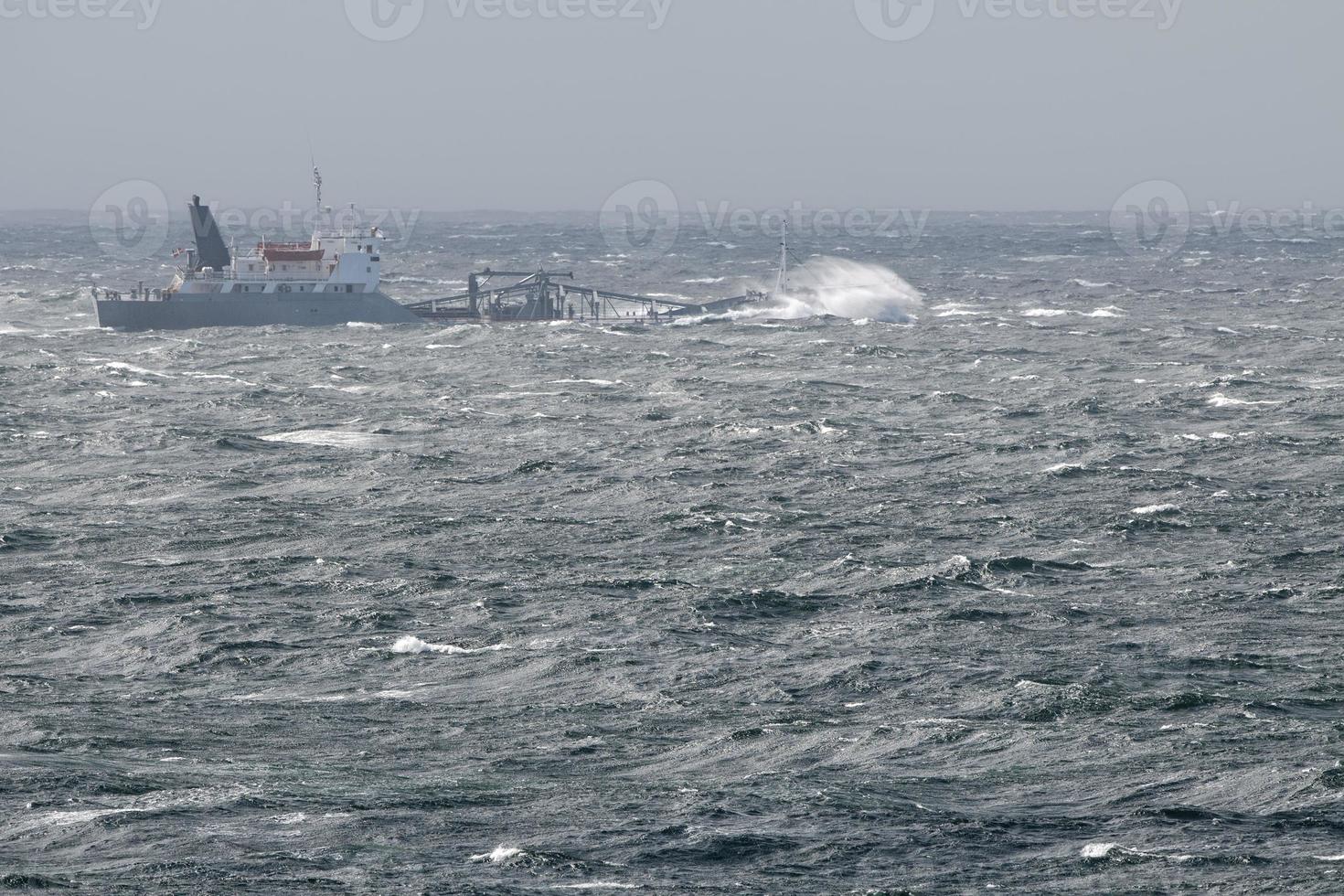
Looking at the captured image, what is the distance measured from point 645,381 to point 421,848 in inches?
2930

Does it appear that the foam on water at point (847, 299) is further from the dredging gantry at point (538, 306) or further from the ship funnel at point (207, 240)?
the ship funnel at point (207, 240)

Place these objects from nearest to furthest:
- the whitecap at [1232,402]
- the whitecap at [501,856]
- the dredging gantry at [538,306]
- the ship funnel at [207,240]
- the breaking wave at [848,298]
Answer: the whitecap at [501,856], the whitecap at [1232,402], the ship funnel at [207,240], the dredging gantry at [538,306], the breaking wave at [848,298]

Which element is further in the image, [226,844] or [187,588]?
[187,588]

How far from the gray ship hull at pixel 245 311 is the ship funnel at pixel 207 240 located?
5210mm

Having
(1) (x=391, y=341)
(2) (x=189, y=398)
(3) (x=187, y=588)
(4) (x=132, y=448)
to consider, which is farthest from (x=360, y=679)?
(1) (x=391, y=341)

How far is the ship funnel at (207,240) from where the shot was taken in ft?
474

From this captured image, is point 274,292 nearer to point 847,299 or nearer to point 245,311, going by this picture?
point 245,311

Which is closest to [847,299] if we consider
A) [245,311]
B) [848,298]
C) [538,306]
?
[848,298]

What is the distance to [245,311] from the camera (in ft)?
465

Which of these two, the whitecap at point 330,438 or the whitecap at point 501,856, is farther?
the whitecap at point 330,438

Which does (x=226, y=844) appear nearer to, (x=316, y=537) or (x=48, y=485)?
(x=316, y=537)

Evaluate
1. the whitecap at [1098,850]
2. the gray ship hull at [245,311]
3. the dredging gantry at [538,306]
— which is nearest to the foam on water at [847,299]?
the dredging gantry at [538,306]

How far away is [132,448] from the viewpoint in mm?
76250

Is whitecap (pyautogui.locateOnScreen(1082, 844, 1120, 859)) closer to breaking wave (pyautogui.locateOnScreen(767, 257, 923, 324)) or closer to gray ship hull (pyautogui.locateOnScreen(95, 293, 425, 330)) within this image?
breaking wave (pyautogui.locateOnScreen(767, 257, 923, 324))
